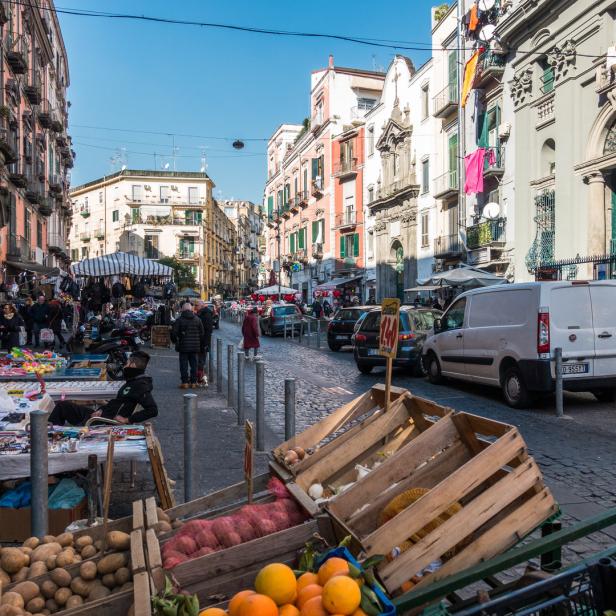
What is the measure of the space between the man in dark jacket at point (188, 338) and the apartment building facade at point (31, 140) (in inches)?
178

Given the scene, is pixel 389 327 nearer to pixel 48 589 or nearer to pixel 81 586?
pixel 81 586

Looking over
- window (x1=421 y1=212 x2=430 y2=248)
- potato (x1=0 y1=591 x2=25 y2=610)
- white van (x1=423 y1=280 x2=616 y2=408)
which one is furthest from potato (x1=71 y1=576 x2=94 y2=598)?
window (x1=421 y1=212 x2=430 y2=248)

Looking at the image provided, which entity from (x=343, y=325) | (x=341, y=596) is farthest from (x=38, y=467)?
(x=343, y=325)

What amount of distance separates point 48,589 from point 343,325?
18.8 metres

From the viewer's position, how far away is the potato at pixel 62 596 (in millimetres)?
3067

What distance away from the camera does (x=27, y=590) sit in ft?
10.00

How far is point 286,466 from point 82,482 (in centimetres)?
217

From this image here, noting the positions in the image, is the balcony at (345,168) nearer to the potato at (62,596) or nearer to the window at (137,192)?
the window at (137,192)

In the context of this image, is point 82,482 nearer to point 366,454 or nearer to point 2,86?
point 366,454

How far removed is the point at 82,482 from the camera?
17.1 ft

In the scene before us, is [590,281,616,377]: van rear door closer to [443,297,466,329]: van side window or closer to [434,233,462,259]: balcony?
[443,297,466,329]: van side window

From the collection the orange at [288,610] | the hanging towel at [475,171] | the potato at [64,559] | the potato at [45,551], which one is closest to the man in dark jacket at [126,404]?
the potato at [45,551]

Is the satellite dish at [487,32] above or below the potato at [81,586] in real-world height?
above

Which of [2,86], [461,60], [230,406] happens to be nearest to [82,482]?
[230,406]
